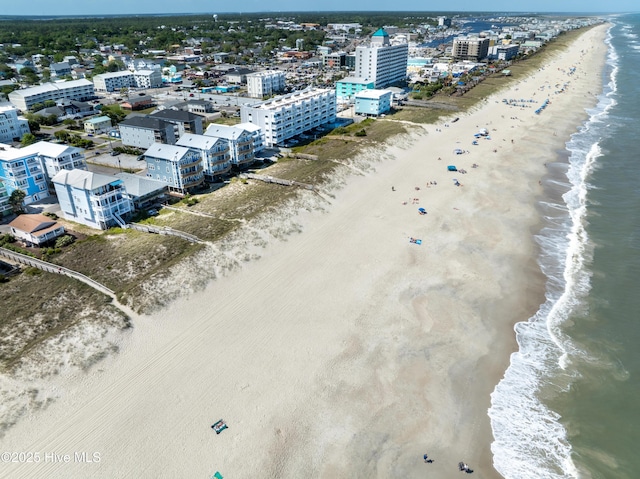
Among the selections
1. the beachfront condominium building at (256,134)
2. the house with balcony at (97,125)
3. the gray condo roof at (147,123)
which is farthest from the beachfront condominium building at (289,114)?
the house with balcony at (97,125)

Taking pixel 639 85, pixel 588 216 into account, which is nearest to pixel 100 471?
pixel 588 216

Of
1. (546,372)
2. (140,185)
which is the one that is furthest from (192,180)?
(546,372)

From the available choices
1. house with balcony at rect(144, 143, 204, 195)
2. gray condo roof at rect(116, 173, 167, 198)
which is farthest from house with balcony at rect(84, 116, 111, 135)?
gray condo roof at rect(116, 173, 167, 198)

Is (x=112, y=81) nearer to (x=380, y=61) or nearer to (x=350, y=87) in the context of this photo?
(x=350, y=87)

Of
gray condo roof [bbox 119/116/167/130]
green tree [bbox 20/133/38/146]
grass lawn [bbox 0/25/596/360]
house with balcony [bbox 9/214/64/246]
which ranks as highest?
gray condo roof [bbox 119/116/167/130]

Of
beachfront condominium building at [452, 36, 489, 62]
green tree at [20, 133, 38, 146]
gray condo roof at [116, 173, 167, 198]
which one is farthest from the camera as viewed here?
beachfront condominium building at [452, 36, 489, 62]

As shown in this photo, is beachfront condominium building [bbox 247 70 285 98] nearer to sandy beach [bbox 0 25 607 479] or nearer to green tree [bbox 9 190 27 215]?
sandy beach [bbox 0 25 607 479]

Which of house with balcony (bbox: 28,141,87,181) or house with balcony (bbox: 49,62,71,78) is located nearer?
house with balcony (bbox: 28,141,87,181)

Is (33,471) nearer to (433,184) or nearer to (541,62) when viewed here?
(433,184)
